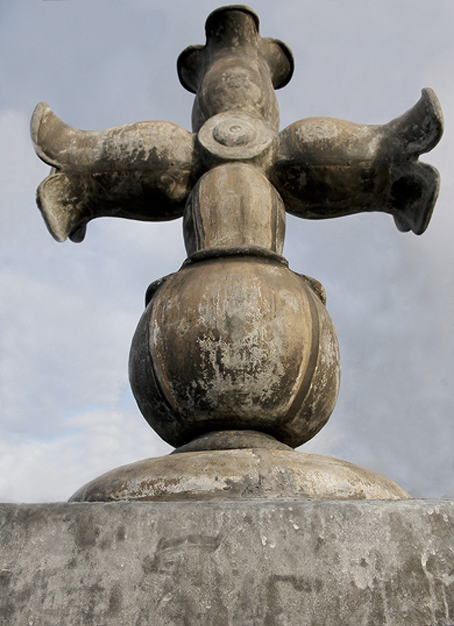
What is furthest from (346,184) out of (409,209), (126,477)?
(126,477)

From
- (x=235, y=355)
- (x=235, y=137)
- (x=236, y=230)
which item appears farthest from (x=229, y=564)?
(x=235, y=137)

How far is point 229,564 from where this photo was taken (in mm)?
1248

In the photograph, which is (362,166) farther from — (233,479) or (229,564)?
(229,564)

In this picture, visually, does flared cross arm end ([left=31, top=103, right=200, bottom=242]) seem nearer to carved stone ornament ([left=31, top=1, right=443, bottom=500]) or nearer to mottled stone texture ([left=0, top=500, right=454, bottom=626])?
carved stone ornament ([left=31, top=1, right=443, bottom=500])

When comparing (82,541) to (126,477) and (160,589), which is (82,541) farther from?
(126,477)

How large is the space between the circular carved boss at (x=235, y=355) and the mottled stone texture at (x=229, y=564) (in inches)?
31.7

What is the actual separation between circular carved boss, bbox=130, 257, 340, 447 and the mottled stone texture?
81 centimetres

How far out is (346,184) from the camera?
297 centimetres

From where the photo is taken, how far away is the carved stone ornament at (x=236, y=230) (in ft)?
6.07

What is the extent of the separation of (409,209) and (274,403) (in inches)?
59.4

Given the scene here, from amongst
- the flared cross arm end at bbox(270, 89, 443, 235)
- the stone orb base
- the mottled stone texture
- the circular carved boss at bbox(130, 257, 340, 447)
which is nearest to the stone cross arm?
the flared cross arm end at bbox(270, 89, 443, 235)

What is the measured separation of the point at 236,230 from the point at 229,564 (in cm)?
170

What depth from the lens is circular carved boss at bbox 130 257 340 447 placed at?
211 centimetres

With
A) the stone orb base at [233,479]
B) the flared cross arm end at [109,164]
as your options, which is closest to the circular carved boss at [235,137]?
the flared cross arm end at [109,164]
